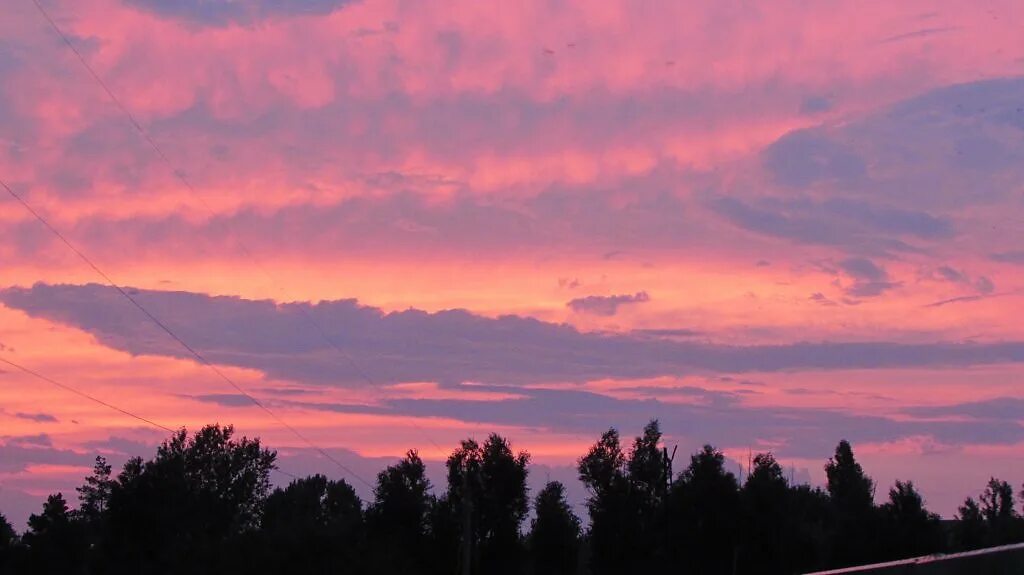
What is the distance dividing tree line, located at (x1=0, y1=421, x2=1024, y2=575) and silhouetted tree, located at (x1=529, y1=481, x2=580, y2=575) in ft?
0.38

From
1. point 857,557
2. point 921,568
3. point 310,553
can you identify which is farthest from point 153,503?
point 921,568

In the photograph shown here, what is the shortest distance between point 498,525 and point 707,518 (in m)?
18.7

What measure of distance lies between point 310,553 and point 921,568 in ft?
253

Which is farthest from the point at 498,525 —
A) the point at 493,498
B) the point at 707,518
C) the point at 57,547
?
the point at 57,547

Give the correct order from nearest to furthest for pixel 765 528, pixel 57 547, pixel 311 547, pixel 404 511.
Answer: pixel 311 547
pixel 765 528
pixel 404 511
pixel 57 547

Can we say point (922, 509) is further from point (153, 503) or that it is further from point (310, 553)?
point (153, 503)

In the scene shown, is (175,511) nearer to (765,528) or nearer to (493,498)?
(493,498)

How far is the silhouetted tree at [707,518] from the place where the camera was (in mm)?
91000

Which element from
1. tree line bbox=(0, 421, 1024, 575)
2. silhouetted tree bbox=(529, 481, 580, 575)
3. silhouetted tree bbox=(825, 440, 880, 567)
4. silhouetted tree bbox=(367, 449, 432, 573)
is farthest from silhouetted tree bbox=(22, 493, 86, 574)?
silhouetted tree bbox=(825, 440, 880, 567)

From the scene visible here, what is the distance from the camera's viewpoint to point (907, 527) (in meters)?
84.2

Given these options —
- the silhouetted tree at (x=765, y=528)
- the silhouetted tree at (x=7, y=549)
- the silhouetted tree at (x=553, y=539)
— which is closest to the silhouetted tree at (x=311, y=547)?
the silhouetted tree at (x=553, y=539)

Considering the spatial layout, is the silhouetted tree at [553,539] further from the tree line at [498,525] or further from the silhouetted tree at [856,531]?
the silhouetted tree at [856,531]

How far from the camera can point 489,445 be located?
109 metres

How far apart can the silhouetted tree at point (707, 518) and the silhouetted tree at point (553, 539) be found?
1186 cm
